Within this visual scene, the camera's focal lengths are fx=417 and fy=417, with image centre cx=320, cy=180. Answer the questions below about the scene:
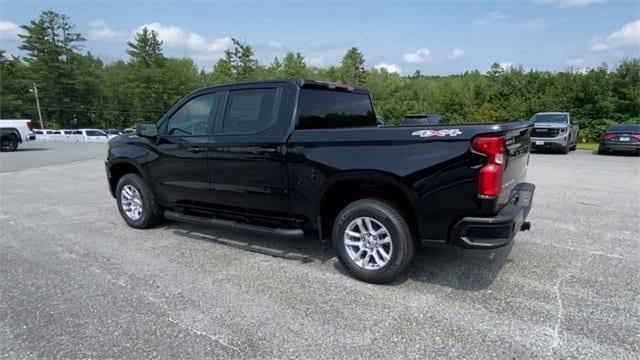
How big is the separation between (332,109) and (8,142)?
2349 centimetres

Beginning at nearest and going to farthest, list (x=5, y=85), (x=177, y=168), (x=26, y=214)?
(x=177, y=168) → (x=26, y=214) → (x=5, y=85)

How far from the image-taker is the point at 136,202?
19.8 ft

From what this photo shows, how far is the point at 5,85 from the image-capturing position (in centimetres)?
6106

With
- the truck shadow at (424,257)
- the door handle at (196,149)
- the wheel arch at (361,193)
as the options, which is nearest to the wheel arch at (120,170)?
the truck shadow at (424,257)

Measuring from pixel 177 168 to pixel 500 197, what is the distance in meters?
3.84

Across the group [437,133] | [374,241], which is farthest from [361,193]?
[437,133]

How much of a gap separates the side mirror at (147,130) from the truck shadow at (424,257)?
54.6 inches

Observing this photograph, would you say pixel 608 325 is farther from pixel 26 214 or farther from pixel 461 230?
pixel 26 214

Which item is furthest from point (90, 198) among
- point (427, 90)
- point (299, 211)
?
point (427, 90)

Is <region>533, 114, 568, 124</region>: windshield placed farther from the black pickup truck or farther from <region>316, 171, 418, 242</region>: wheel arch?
<region>316, 171, 418, 242</region>: wheel arch

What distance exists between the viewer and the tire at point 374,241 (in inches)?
150

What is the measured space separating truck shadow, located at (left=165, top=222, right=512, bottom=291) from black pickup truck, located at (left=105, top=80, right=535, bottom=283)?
1.16 ft

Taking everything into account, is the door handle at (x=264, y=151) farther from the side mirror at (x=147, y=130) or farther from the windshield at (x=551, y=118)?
the windshield at (x=551, y=118)

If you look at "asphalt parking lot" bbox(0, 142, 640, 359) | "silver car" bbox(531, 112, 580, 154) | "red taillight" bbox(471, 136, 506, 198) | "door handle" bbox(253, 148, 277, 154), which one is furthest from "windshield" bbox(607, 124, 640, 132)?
"door handle" bbox(253, 148, 277, 154)
